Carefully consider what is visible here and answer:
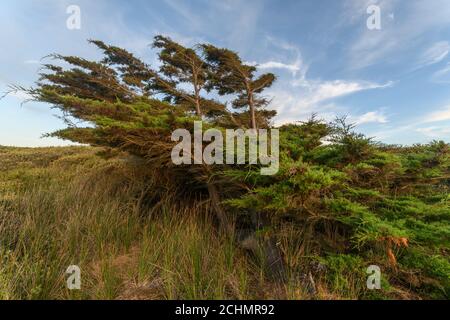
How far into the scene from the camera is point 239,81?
9.43 meters

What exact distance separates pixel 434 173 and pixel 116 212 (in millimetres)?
5347

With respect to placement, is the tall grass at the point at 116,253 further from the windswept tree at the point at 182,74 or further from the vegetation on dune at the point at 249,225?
the windswept tree at the point at 182,74

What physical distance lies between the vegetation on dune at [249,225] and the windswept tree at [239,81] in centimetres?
425

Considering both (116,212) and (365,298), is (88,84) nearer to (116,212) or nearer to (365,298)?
(116,212)

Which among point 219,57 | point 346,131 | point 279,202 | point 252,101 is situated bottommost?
point 279,202

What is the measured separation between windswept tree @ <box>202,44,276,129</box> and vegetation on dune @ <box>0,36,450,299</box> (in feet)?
14.0

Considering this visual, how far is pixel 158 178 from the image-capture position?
6.01 m

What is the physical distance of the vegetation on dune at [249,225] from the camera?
3.29m

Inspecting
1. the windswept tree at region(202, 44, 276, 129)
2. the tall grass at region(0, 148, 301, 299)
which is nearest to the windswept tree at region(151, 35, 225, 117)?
the windswept tree at region(202, 44, 276, 129)

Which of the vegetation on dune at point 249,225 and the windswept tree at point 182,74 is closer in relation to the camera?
the vegetation on dune at point 249,225

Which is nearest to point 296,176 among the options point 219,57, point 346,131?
point 346,131

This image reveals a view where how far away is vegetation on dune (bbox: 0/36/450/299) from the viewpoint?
3287 mm

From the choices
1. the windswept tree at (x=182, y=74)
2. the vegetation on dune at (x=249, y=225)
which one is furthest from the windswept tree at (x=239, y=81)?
the vegetation on dune at (x=249, y=225)

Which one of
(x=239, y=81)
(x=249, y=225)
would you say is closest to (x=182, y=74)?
(x=239, y=81)
